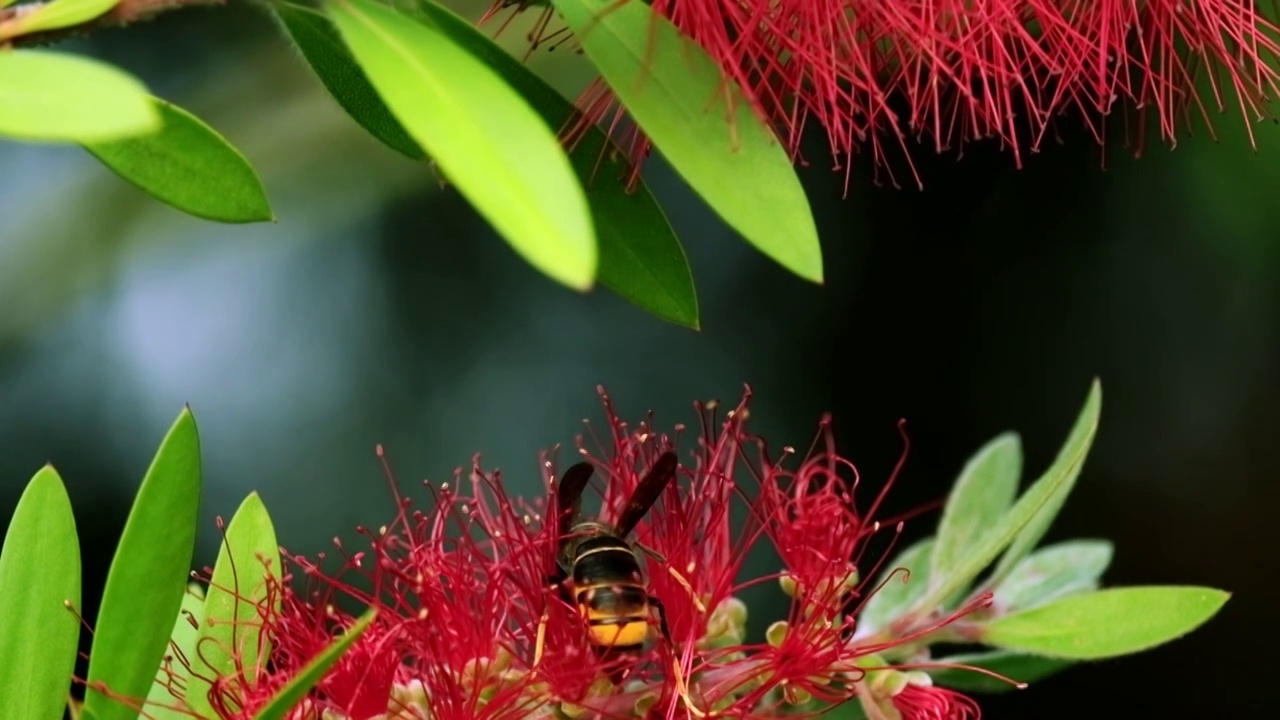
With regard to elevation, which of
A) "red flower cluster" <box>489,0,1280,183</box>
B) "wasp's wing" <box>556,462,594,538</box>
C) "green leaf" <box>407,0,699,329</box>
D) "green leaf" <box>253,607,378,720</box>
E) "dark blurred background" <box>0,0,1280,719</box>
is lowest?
"dark blurred background" <box>0,0,1280,719</box>

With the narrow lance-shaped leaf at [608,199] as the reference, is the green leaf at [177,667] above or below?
below

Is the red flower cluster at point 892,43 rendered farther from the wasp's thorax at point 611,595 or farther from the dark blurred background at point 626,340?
the dark blurred background at point 626,340

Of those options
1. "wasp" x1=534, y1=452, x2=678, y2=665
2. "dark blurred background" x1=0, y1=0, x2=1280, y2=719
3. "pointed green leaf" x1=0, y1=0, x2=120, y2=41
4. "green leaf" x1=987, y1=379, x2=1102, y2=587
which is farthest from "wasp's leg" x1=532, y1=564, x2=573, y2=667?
"dark blurred background" x1=0, y1=0, x2=1280, y2=719

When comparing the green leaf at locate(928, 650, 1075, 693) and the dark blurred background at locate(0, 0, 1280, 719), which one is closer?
the green leaf at locate(928, 650, 1075, 693)

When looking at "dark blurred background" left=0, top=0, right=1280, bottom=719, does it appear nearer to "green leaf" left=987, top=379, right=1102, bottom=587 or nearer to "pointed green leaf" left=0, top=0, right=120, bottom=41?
"green leaf" left=987, top=379, right=1102, bottom=587

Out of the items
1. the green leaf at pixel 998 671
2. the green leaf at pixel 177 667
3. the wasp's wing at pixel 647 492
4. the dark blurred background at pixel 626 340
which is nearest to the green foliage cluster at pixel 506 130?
the wasp's wing at pixel 647 492

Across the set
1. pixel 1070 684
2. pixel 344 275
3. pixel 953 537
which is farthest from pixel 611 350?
pixel 953 537
